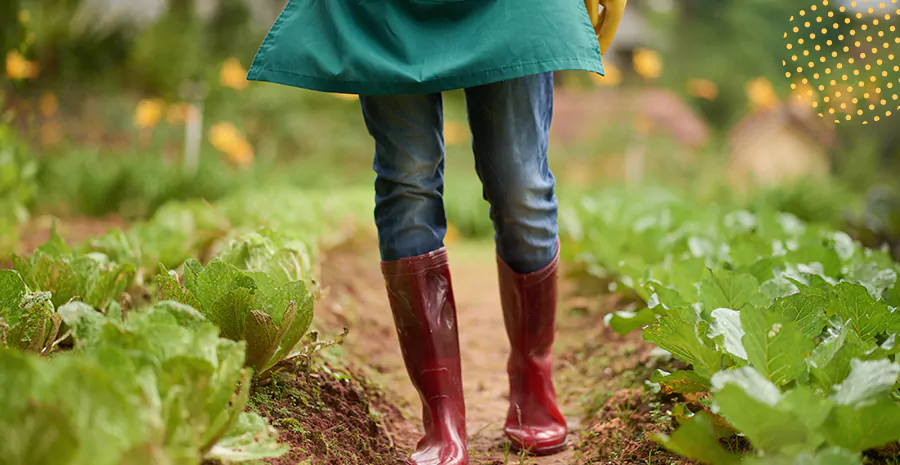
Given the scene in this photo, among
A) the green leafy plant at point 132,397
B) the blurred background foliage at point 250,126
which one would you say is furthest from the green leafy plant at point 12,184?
the green leafy plant at point 132,397

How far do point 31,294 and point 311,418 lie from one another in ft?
1.81

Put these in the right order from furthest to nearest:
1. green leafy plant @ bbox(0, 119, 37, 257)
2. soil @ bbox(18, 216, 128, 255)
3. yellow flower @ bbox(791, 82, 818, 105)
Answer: soil @ bbox(18, 216, 128, 255) → green leafy plant @ bbox(0, 119, 37, 257) → yellow flower @ bbox(791, 82, 818, 105)

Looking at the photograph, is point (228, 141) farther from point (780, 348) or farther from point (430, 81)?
point (780, 348)

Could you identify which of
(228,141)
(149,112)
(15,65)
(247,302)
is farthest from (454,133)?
(247,302)

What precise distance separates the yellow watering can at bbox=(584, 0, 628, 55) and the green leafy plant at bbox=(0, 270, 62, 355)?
4.02 ft

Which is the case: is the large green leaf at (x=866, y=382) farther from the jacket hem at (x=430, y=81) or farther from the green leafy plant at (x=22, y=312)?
the green leafy plant at (x=22, y=312)

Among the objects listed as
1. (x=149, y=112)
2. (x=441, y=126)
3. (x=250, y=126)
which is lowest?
(x=250, y=126)

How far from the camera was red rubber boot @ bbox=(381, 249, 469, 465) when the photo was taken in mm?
1595

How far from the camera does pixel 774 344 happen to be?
1279 mm

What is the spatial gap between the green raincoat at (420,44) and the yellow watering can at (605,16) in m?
0.22

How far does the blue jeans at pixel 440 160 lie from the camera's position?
Result: 1543 millimetres

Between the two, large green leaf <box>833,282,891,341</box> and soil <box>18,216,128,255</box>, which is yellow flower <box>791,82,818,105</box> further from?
soil <box>18,216,128,255</box>


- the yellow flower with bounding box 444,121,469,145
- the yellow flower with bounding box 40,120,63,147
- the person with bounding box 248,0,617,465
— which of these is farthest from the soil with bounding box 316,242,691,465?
the yellow flower with bounding box 444,121,469,145

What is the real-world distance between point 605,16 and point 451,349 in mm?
817
